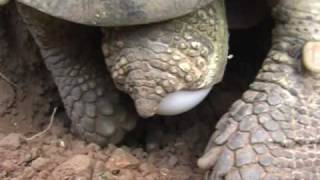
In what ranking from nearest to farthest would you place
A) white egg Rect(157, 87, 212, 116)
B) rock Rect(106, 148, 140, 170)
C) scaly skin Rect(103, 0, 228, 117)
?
scaly skin Rect(103, 0, 228, 117) < white egg Rect(157, 87, 212, 116) < rock Rect(106, 148, 140, 170)

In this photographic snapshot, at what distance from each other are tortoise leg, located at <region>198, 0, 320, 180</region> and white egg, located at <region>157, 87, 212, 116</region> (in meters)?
0.08

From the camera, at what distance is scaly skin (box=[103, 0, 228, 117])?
6.26 feet

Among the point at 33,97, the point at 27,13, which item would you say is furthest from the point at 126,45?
the point at 33,97

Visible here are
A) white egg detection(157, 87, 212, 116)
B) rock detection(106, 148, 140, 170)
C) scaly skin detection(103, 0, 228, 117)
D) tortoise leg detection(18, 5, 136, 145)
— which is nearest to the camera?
scaly skin detection(103, 0, 228, 117)

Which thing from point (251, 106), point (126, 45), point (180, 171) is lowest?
point (180, 171)

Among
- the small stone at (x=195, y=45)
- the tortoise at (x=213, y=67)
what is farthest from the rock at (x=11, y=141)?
the small stone at (x=195, y=45)

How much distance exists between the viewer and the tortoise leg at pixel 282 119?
1970 mm

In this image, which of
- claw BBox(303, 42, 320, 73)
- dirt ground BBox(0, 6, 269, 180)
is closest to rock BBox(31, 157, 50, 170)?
dirt ground BBox(0, 6, 269, 180)

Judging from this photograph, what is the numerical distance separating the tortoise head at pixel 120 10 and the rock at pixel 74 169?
39cm

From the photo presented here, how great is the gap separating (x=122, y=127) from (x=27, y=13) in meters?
0.38

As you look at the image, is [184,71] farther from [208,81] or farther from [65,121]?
[65,121]

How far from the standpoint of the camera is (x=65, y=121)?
7.89 ft

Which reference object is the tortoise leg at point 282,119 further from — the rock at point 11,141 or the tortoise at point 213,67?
the rock at point 11,141

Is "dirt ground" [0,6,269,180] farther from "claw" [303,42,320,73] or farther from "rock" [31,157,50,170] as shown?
"claw" [303,42,320,73]
